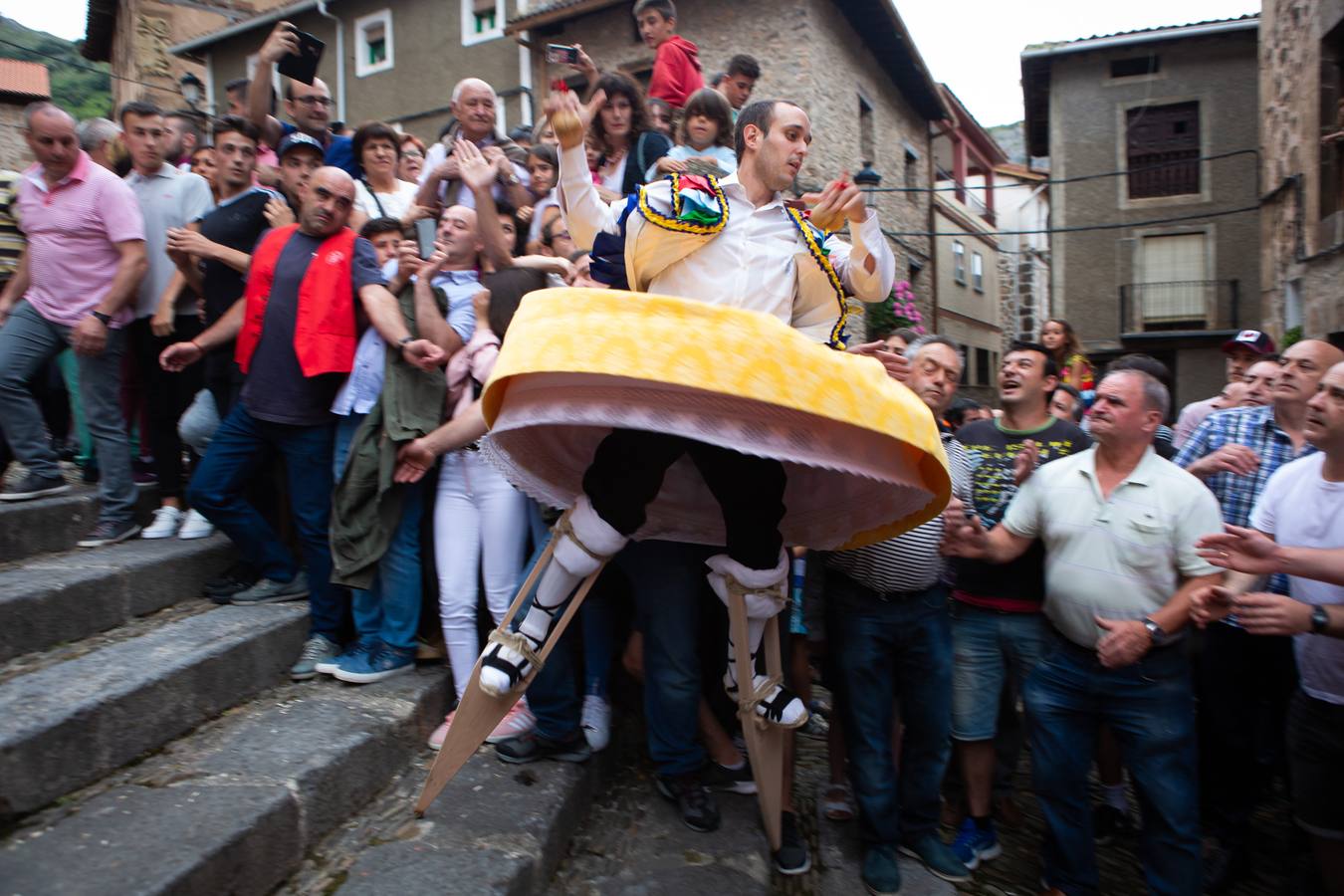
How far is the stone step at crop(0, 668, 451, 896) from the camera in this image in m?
2.21

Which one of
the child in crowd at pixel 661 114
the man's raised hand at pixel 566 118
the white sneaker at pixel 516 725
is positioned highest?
the child in crowd at pixel 661 114

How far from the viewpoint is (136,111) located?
480cm

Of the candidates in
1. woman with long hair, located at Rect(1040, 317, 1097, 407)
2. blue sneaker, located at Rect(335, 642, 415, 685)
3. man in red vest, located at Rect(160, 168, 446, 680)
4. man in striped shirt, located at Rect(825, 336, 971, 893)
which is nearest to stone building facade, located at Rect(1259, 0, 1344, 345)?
woman with long hair, located at Rect(1040, 317, 1097, 407)

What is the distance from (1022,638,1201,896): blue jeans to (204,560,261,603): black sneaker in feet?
11.4

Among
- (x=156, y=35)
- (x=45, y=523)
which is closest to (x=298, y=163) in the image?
(x=45, y=523)

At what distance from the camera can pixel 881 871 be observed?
11.4 feet

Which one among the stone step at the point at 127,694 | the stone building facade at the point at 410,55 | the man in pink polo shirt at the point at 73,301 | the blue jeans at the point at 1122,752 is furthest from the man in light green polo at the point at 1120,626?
the stone building facade at the point at 410,55

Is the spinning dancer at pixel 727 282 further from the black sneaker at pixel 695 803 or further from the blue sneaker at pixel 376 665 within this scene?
→ the blue sneaker at pixel 376 665

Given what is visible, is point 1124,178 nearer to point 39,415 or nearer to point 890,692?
point 890,692

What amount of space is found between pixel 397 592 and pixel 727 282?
6.47 feet

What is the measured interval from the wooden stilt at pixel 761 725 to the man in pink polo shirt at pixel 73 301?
10.4 ft

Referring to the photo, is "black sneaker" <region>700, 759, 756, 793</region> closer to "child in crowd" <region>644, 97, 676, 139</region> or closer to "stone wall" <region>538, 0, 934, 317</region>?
"child in crowd" <region>644, 97, 676, 139</region>

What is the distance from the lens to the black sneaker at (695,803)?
3.27 meters

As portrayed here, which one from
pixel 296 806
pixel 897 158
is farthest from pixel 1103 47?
pixel 296 806
